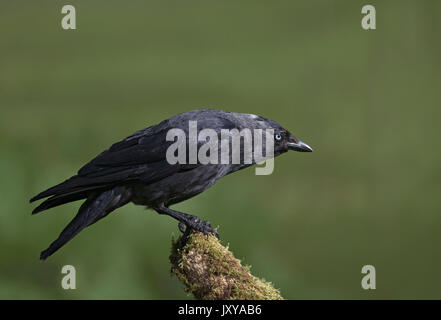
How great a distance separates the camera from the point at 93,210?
4246 mm

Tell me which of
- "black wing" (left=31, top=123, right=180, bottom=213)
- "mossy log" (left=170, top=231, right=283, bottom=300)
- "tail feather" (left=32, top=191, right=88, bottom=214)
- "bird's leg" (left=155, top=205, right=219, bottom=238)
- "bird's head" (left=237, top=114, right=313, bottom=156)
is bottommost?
"mossy log" (left=170, top=231, right=283, bottom=300)

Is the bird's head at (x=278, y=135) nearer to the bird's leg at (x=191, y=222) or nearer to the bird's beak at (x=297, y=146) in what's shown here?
the bird's beak at (x=297, y=146)

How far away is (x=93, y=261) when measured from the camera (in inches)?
267

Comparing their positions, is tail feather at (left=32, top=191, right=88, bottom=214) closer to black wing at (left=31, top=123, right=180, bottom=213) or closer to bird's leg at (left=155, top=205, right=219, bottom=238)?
black wing at (left=31, top=123, right=180, bottom=213)

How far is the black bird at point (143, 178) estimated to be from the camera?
4.22m

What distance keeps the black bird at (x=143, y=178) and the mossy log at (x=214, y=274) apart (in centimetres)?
28

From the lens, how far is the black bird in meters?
4.22

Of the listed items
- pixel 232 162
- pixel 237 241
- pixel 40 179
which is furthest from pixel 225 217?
pixel 232 162

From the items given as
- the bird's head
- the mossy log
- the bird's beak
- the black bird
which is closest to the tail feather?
the black bird

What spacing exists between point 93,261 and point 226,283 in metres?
3.55

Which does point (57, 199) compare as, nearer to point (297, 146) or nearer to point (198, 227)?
point (198, 227)

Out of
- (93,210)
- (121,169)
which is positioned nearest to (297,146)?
(121,169)
